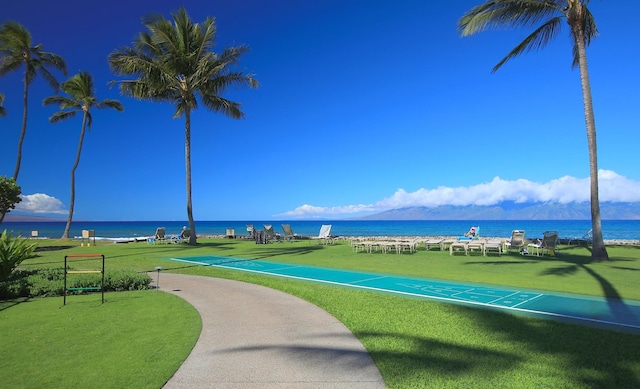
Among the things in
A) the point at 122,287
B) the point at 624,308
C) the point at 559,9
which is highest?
the point at 559,9

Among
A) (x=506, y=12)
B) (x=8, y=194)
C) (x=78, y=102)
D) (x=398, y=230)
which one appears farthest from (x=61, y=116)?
(x=398, y=230)

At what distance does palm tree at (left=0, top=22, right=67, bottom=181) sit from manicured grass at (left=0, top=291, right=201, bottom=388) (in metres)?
23.7

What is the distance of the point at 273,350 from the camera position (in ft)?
13.6

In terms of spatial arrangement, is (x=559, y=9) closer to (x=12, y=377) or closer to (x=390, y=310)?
(x=390, y=310)

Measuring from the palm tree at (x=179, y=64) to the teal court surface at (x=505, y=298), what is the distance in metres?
14.3

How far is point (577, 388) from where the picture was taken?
3.18 metres

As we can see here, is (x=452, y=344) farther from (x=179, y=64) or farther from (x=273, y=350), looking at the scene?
(x=179, y=64)

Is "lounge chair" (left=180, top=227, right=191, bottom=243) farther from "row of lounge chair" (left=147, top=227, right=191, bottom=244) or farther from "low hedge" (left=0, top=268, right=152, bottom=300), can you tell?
"low hedge" (left=0, top=268, right=152, bottom=300)

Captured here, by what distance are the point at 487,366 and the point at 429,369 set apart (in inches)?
22.7

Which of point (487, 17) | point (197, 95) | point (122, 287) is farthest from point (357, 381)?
point (197, 95)

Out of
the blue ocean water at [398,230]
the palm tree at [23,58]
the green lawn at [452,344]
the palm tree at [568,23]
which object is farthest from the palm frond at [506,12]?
the blue ocean water at [398,230]

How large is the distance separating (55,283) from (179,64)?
16013 mm

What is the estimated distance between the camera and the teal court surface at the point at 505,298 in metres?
5.57

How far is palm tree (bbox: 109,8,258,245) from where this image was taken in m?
20.1
